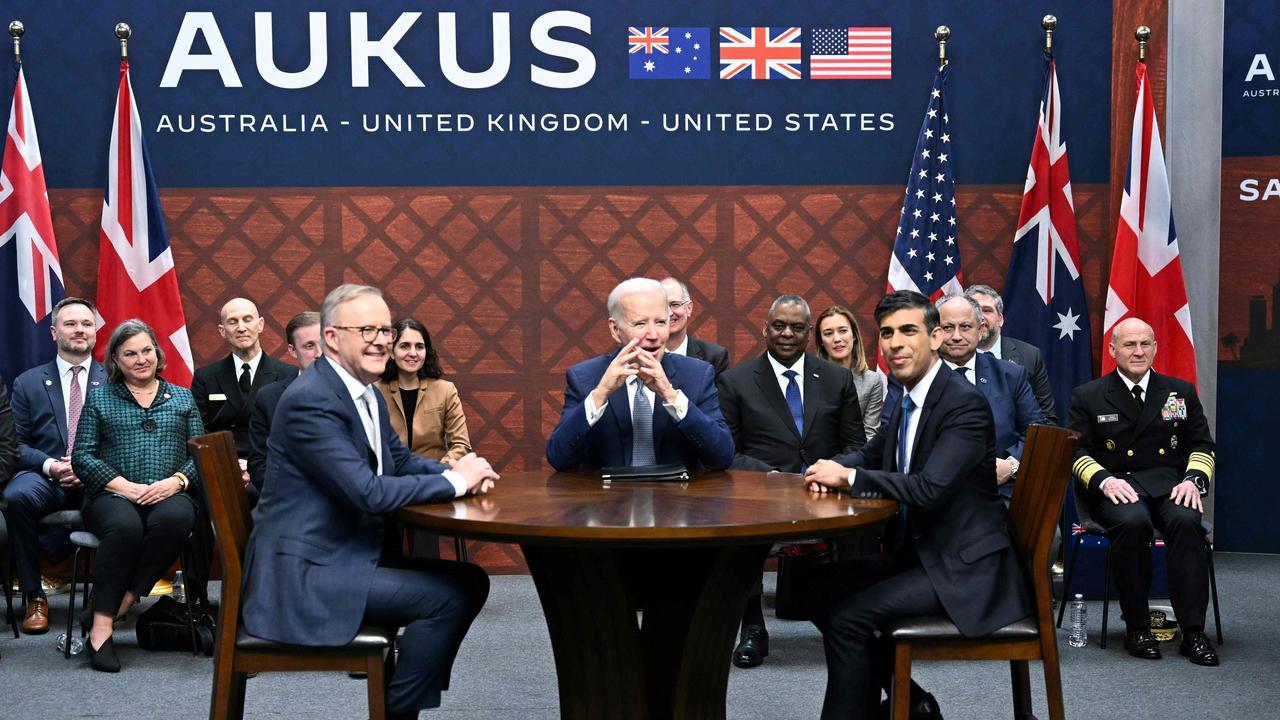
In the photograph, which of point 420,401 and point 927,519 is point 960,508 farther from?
point 420,401

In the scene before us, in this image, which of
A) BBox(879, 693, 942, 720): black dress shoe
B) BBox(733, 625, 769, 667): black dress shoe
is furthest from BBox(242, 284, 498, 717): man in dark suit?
BBox(733, 625, 769, 667): black dress shoe

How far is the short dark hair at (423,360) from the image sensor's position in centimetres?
577

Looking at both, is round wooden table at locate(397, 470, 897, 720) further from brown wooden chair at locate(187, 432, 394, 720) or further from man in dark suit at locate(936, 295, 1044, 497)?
man in dark suit at locate(936, 295, 1044, 497)

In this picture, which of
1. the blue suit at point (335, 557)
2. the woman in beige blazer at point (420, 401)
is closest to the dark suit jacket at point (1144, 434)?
the woman in beige blazer at point (420, 401)

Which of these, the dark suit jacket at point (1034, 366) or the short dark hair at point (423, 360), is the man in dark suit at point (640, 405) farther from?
the dark suit jacket at point (1034, 366)

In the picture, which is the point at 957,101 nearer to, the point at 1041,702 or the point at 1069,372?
the point at 1069,372

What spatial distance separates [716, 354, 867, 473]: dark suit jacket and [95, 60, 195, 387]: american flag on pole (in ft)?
10.1

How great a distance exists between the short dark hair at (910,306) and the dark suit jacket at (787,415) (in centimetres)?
170

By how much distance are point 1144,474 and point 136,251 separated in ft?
16.8

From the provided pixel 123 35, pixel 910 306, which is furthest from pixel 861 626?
pixel 123 35

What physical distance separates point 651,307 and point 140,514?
2.77 meters

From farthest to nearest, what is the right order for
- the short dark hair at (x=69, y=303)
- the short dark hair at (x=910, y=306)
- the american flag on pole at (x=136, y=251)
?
the american flag on pole at (x=136, y=251), the short dark hair at (x=69, y=303), the short dark hair at (x=910, y=306)

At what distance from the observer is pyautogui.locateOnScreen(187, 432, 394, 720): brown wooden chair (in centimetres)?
317

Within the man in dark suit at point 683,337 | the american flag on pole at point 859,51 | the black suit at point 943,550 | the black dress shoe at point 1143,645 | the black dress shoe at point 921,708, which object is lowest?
the black dress shoe at point 1143,645
